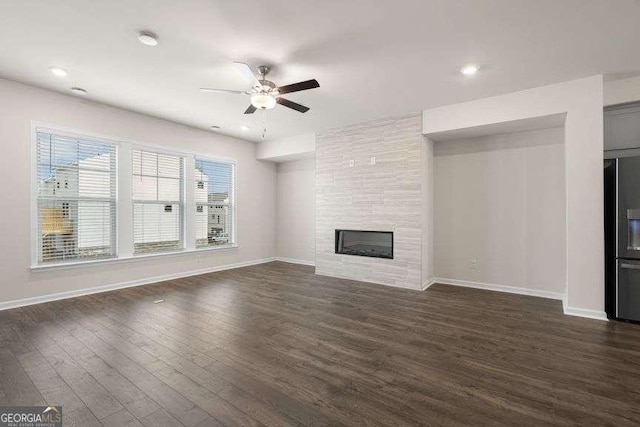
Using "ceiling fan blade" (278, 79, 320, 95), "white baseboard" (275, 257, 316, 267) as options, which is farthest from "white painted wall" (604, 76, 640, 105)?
"white baseboard" (275, 257, 316, 267)

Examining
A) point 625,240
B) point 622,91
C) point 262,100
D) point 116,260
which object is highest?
point 622,91

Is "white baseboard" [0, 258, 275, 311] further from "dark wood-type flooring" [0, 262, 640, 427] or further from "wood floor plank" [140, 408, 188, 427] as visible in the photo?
"wood floor plank" [140, 408, 188, 427]

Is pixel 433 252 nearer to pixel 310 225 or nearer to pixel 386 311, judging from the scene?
pixel 386 311

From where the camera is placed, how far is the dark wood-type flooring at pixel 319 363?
1.84 metres

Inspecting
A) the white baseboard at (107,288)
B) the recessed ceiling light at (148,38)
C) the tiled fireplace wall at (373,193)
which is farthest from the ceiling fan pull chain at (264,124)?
the white baseboard at (107,288)

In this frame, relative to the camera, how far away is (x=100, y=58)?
3178 mm

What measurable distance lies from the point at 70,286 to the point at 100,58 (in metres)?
3.32

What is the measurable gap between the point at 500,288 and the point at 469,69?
3447 millimetres

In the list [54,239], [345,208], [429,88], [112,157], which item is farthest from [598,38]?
[54,239]

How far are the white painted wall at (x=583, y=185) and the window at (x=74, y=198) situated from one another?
260 inches

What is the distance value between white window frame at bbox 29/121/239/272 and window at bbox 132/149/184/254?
0.09 meters

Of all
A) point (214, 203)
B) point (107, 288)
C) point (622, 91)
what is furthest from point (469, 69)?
point (107, 288)

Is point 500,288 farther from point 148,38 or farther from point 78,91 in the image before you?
point 78,91

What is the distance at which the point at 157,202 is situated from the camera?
5.36 meters
